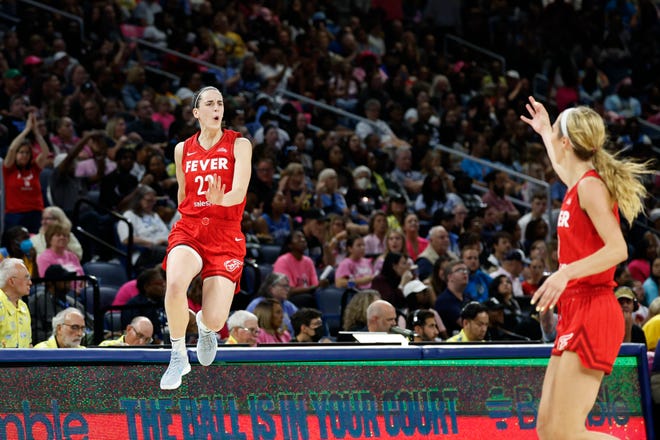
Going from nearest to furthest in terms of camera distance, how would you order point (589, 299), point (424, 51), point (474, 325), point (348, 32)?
point (589, 299)
point (474, 325)
point (348, 32)
point (424, 51)

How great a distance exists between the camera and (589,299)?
5.48 m

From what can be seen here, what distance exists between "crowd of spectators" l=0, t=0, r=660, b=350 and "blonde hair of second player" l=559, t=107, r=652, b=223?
4.01 metres

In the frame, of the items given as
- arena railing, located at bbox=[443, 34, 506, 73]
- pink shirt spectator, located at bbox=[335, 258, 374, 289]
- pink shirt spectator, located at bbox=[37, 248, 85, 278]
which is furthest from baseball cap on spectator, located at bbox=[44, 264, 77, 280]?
arena railing, located at bbox=[443, 34, 506, 73]

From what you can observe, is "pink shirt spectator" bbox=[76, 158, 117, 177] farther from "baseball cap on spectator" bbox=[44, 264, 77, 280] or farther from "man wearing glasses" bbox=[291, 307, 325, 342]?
"man wearing glasses" bbox=[291, 307, 325, 342]

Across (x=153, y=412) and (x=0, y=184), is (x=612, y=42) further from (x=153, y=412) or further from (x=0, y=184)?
Result: (x=153, y=412)

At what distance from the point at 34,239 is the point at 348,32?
8771 mm

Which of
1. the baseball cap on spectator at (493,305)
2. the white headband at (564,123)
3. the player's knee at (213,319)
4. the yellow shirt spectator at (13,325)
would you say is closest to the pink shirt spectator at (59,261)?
the yellow shirt spectator at (13,325)

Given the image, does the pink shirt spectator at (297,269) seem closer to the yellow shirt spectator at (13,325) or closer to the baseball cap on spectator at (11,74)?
the yellow shirt spectator at (13,325)

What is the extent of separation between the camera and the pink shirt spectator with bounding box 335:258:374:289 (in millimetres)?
12391

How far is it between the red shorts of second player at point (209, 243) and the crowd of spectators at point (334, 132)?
6.77ft

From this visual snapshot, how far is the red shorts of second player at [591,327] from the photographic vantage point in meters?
5.36

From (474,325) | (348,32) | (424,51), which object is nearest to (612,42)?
(424,51)

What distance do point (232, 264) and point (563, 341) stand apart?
228 centimetres

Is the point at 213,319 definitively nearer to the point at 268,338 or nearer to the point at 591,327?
the point at 591,327
